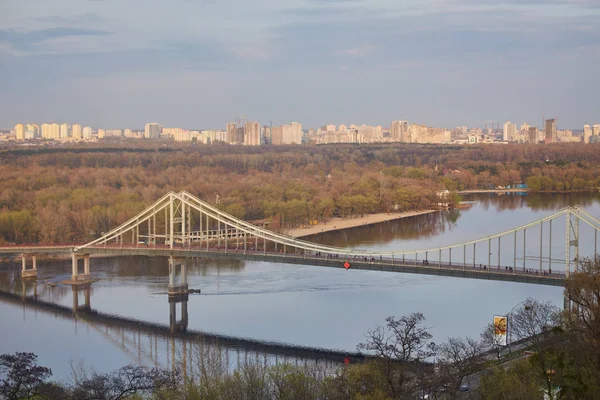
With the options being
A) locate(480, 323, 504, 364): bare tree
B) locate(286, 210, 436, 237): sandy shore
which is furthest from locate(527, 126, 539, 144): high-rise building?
locate(480, 323, 504, 364): bare tree

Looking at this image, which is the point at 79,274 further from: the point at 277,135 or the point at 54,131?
the point at 277,135

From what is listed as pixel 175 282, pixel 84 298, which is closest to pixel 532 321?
pixel 175 282

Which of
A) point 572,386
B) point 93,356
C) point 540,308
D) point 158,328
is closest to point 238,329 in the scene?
point 158,328

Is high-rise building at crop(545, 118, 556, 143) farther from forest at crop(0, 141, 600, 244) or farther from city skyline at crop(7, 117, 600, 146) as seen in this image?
forest at crop(0, 141, 600, 244)

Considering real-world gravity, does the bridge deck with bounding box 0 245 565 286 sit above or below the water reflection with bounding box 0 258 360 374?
above

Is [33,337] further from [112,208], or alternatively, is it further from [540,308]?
[112,208]

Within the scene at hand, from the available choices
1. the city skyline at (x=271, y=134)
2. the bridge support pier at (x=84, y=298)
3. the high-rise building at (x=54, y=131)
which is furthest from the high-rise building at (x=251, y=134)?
the bridge support pier at (x=84, y=298)
